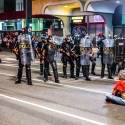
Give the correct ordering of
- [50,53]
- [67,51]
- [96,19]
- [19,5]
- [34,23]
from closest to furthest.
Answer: [50,53]
[67,51]
[96,19]
[34,23]
[19,5]

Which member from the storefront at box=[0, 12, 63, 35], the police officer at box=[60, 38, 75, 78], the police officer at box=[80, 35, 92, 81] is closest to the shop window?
the storefront at box=[0, 12, 63, 35]

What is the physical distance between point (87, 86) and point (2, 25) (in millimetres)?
34666

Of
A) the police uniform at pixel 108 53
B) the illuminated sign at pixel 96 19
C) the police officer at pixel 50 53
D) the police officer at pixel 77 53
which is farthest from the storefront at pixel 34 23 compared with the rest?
the police officer at pixel 50 53

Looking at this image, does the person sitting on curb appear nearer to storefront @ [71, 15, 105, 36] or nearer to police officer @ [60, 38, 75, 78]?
police officer @ [60, 38, 75, 78]

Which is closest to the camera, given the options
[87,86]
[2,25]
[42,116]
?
[42,116]

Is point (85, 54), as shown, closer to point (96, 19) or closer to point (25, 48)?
point (25, 48)

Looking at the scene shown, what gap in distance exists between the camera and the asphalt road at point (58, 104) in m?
9.56

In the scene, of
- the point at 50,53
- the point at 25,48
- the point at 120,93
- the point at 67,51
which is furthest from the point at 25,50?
the point at 120,93

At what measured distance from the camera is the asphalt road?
956 centimetres

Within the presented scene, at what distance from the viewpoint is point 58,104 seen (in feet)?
37.7

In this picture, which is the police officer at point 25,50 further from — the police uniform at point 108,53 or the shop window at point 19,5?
the shop window at point 19,5

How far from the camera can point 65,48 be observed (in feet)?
57.0

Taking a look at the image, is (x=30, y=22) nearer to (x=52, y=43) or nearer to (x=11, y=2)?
(x=11, y=2)

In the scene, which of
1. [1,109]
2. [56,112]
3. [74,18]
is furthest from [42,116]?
[74,18]
